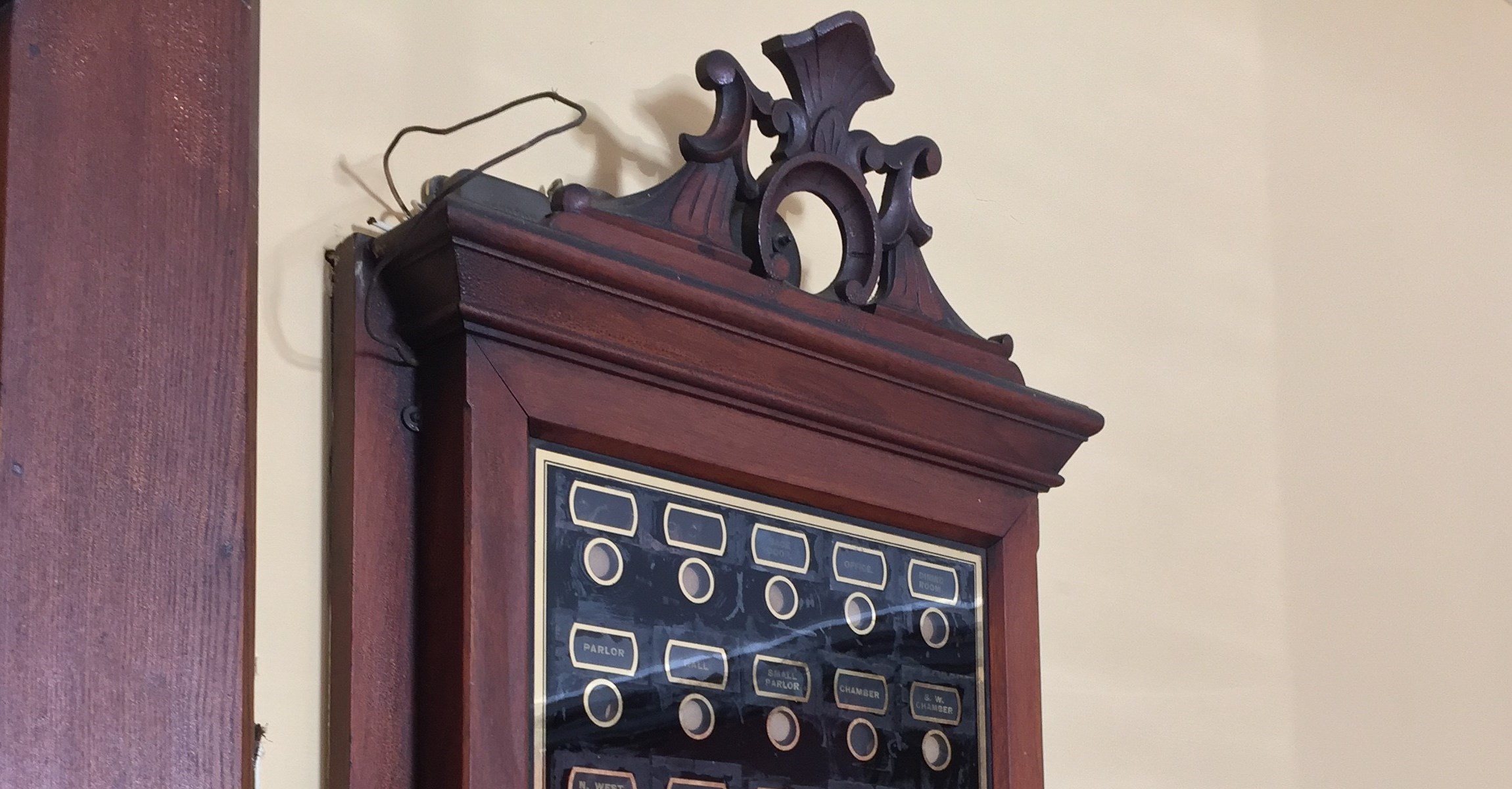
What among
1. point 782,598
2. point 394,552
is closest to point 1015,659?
point 782,598

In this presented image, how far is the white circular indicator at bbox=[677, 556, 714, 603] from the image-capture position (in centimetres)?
113

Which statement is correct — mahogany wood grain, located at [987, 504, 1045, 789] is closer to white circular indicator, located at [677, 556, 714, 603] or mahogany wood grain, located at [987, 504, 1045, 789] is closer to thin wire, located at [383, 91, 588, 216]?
white circular indicator, located at [677, 556, 714, 603]

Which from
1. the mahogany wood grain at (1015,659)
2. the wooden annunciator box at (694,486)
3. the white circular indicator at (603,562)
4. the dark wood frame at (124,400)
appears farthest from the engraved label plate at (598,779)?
the mahogany wood grain at (1015,659)

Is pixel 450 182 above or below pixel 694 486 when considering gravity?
above

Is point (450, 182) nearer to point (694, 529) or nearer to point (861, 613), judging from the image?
point (694, 529)

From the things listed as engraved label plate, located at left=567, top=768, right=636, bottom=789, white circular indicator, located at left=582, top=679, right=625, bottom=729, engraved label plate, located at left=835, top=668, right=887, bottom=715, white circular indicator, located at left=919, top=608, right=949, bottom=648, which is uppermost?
white circular indicator, located at left=919, top=608, right=949, bottom=648

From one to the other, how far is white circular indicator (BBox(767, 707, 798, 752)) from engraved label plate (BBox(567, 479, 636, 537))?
169mm

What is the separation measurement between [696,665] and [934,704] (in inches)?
9.5

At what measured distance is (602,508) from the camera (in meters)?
1.09

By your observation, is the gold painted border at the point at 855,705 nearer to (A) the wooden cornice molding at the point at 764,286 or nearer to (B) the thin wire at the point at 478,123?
→ (A) the wooden cornice molding at the point at 764,286

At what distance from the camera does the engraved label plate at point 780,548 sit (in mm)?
1190

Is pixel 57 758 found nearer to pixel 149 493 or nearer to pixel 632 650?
pixel 149 493

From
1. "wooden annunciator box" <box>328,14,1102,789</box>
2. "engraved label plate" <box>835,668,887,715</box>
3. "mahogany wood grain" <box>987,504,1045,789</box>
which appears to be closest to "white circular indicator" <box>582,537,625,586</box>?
"wooden annunciator box" <box>328,14,1102,789</box>

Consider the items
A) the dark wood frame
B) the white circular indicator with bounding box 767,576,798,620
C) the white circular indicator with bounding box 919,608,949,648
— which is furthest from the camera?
the white circular indicator with bounding box 919,608,949,648
